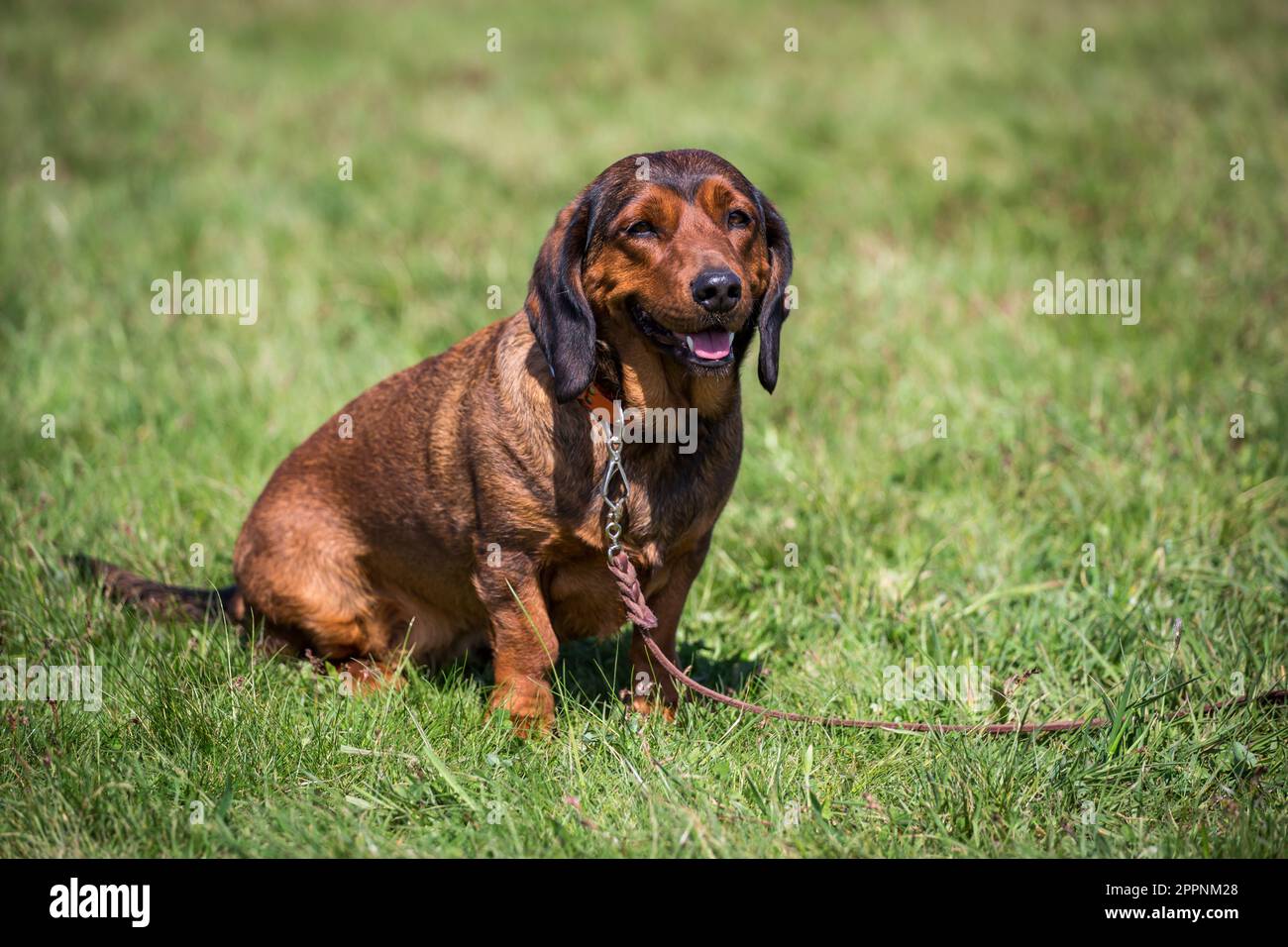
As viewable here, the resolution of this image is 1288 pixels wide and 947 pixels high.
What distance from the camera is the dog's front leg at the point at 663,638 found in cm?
383

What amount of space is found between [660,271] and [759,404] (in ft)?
8.32

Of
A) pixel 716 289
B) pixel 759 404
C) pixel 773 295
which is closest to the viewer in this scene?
pixel 716 289

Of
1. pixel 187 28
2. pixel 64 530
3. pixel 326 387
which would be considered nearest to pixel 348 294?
pixel 326 387

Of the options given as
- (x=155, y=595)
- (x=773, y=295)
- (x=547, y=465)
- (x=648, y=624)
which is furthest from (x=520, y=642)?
(x=155, y=595)

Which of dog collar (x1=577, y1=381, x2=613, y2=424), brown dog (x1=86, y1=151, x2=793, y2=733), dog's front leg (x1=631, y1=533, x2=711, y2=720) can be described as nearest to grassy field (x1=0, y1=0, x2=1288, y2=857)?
dog's front leg (x1=631, y1=533, x2=711, y2=720)

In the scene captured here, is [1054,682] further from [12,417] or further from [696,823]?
[12,417]

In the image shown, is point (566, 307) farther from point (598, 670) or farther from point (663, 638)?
point (598, 670)

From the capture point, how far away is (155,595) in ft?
13.9

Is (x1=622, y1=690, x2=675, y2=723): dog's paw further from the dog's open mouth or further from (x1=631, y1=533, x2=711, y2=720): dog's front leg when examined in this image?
the dog's open mouth

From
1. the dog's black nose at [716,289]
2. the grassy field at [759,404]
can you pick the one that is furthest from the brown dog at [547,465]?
the grassy field at [759,404]

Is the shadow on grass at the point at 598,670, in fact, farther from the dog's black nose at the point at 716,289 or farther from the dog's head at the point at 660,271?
the dog's black nose at the point at 716,289

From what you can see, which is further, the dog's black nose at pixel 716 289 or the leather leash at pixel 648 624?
the leather leash at pixel 648 624

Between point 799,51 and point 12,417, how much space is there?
813 centimetres

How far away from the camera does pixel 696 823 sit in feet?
10.1
